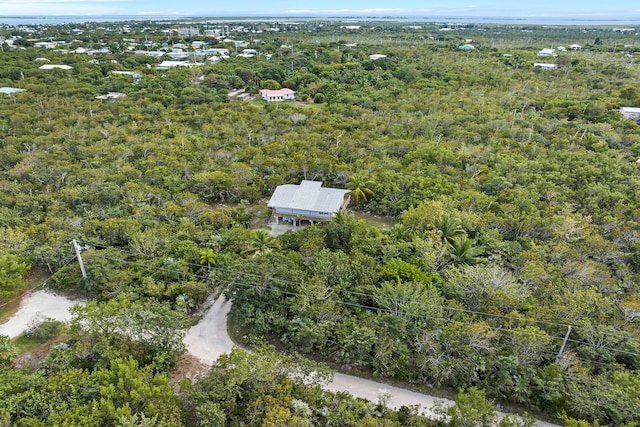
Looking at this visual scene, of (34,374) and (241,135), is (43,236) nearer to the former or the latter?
(34,374)

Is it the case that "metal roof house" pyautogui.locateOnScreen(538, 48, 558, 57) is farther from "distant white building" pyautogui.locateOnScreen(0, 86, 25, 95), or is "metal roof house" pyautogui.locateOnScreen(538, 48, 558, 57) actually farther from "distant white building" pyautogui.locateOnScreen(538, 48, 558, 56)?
"distant white building" pyautogui.locateOnScreen(0, 86, 25, 95)

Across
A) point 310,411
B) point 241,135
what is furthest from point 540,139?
point 310,411

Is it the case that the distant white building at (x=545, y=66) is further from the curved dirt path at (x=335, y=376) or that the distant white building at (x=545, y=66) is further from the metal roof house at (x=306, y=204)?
the curved dirt path at (x=335, y=376)

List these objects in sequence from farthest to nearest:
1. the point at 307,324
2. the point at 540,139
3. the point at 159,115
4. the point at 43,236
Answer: the point at 159,115
the point at 540,139
the point at 43,236
the point at 307,324

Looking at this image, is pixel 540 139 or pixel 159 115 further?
pixel 159 115

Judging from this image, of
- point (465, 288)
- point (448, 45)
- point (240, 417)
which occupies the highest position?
point (448, 45)

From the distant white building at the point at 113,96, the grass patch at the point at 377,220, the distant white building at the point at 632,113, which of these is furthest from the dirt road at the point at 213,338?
the distant white building at the point at 632,113

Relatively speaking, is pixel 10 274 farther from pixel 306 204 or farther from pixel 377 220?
pixel 377 220
